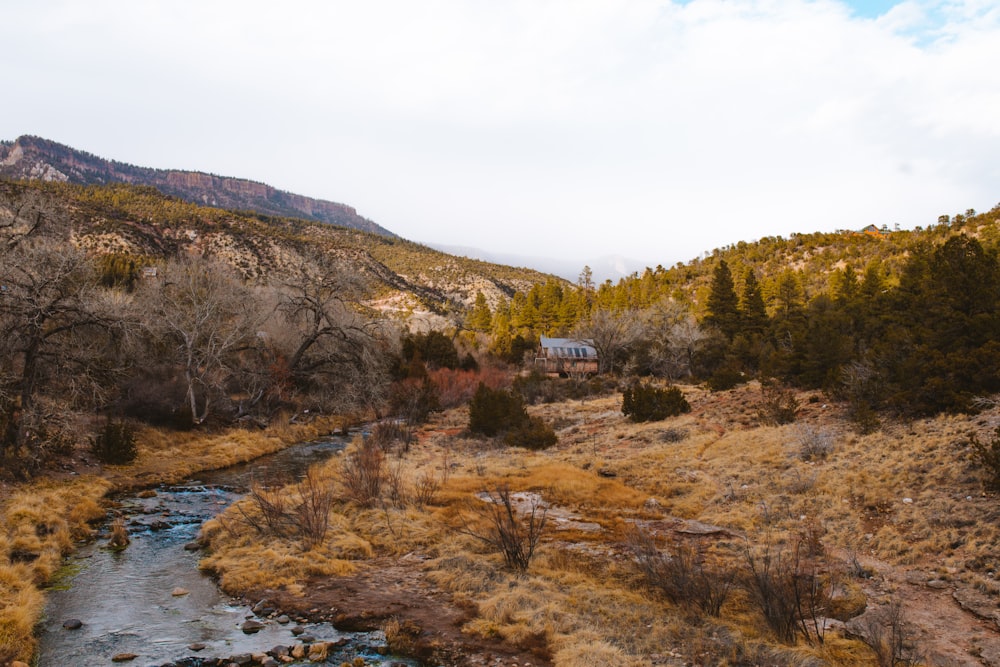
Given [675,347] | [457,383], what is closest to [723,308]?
[675,347]

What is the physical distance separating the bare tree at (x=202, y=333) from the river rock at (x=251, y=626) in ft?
57.5

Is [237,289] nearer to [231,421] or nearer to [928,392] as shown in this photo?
[231,421]

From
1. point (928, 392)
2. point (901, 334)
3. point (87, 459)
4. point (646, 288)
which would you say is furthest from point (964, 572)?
point (646, 288)

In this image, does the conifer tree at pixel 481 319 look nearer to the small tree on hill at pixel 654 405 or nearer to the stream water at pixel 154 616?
the small tree on hill at pixel 654 405

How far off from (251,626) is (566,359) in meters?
49.0

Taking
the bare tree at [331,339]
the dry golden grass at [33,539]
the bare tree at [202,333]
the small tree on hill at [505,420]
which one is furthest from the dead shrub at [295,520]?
the bare tree at [331,339]

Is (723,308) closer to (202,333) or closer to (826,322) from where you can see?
(826,322)

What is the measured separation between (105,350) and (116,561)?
596 inches

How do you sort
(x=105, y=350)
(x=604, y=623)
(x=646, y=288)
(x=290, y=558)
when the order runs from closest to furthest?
(x=604, y=623) → (x=290, y=558) → (x=105, y=350) → (x=646, y=288)

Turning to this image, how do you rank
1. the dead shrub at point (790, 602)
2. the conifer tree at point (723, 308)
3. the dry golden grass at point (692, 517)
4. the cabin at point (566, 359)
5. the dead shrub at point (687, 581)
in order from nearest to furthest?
the dead shrub at point (790, 602)
the dry golden grass at point (692, 517)
the dead shrub at point (687, 581)
the conifer tree at point (723, 308)
the cabin at point (566, 359)

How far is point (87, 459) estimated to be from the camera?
1869 cm

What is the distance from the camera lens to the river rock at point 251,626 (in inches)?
355

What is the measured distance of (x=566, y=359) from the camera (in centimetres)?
5691

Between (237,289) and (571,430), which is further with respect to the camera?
(237,289)
